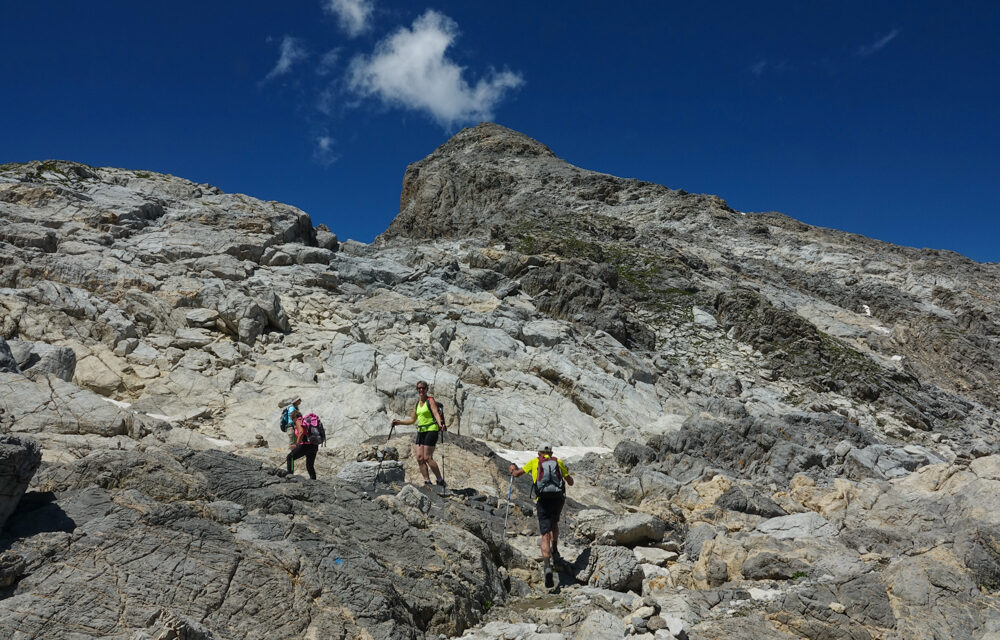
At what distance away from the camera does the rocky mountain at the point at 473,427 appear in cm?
709

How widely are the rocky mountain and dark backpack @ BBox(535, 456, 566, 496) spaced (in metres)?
1.25

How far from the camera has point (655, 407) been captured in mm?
27031

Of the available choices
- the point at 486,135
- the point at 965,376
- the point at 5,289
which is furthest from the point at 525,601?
the point at 486,135

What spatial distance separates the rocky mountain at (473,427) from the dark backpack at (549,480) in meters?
1.25

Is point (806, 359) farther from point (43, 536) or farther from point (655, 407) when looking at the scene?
point (43, 536)

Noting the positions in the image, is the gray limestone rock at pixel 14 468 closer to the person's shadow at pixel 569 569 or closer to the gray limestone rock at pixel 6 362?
the person's shadow at pixel 569 569

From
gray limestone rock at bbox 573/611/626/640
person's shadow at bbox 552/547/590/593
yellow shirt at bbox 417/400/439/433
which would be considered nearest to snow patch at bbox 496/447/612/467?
yellow shirt at bbox 417/400/439/433

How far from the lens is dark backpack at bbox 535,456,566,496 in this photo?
407 inches

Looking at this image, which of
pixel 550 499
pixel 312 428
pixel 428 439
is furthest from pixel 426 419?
pixel 550 499

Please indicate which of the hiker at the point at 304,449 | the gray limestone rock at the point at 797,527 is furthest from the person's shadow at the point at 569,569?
the hiker at the point at 304,449

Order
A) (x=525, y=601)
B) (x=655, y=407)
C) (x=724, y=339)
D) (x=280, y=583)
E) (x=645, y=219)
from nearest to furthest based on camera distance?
1. (x=280, y=583)
2. (x=525, y=601)
3. (x=655, y=407)
4. (x=724, y=339)
5. (x=645, y=219)

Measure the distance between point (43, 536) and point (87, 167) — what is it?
37965mm

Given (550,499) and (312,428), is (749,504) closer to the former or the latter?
(550,499)

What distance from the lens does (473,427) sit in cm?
2183
